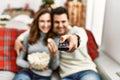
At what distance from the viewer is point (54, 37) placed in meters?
1.83

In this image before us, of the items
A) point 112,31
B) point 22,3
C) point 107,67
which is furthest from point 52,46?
point 22,3

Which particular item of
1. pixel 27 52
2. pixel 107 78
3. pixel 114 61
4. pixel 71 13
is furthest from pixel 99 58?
pixel 71 13

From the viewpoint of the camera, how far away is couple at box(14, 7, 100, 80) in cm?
172

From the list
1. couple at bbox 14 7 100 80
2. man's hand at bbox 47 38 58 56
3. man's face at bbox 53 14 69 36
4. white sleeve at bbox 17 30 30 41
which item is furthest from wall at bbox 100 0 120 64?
→ white sleeve at bbox 17 30 30 41

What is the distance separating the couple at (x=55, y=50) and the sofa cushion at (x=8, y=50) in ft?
0.42

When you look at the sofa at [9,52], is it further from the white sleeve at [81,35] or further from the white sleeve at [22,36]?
the white sleeve at [81,35]

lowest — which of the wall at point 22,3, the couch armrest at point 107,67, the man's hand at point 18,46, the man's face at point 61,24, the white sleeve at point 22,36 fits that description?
the couch armrest at point 107,67

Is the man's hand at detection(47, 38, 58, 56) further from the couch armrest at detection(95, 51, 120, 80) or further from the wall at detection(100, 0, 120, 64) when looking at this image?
the wall at detection(100, 0, 120, 64)

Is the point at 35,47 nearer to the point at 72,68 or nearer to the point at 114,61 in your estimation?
the point at 72,68

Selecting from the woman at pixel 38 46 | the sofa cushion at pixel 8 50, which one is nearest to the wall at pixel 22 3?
the sofa cushion at pixel 8 50

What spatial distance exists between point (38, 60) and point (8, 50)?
1.27ft

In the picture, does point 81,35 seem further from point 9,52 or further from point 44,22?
point 9,52

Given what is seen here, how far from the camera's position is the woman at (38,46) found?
Answer: 1775 millimetres

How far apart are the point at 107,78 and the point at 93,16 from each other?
1602 mm
